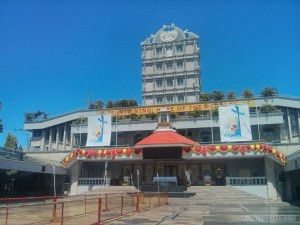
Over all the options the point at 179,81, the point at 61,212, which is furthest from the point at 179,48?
the point at 61,212

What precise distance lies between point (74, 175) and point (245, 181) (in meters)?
22.7

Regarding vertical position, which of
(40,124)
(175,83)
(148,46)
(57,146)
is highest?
(148,46)

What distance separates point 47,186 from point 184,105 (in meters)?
24.7

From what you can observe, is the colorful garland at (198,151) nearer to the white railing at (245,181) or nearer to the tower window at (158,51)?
the white railing at (245,181)

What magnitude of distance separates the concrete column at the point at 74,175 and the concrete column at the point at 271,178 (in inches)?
975

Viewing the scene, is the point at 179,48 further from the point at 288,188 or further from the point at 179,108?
the point at 288,188

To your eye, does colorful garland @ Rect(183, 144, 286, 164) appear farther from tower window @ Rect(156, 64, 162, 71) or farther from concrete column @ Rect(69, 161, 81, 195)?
tower window @ Rect(156, 64, 162, 71)

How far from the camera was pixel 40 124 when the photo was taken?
5766 centimetres

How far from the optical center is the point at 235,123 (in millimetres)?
33688

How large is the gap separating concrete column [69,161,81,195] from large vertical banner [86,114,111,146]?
4.94m

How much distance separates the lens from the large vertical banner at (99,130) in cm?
3728

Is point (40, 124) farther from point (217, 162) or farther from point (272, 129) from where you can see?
point (272, 129)

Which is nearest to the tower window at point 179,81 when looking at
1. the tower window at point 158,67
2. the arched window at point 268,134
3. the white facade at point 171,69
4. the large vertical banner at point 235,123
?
the white facade at point 171,69

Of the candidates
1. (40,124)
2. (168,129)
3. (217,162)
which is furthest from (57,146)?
(217,162)
